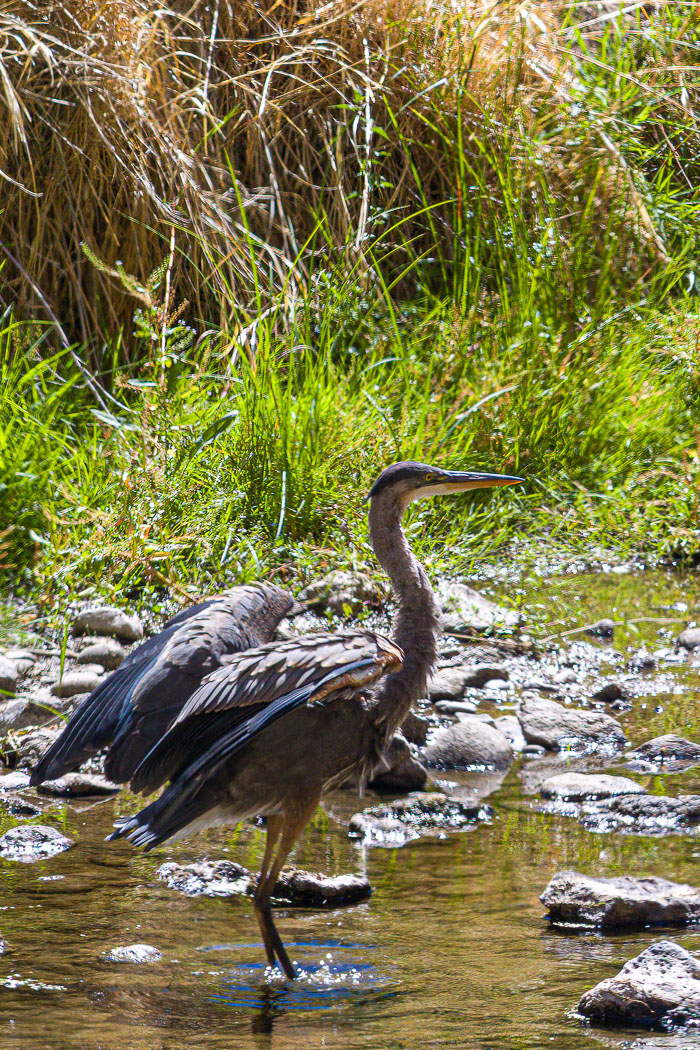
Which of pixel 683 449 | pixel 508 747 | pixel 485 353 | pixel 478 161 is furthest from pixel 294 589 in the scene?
pixel 478 161

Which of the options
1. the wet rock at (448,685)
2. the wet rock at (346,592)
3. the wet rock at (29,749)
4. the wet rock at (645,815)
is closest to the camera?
the wet rock at (645,815)

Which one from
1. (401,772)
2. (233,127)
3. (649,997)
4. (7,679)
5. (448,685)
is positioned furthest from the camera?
(233,127)

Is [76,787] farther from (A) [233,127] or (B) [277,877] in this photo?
(A) [233,127]

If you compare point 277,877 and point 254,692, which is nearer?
point 254,692

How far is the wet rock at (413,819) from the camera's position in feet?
12.6

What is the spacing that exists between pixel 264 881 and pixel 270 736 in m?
0.37

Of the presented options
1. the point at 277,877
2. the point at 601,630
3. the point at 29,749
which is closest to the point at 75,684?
the point at 29,749

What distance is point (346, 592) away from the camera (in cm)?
538

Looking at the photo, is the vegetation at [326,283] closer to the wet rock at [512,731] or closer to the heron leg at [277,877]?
the wet rock at [512,731]

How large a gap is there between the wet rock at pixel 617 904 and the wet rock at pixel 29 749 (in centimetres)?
191

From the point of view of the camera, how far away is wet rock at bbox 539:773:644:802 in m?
4.08

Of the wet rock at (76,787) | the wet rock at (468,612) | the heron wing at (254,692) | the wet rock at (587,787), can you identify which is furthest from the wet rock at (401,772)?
the wet rock at (468,612)

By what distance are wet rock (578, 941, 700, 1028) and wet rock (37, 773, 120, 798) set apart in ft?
6.70

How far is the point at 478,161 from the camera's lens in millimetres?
7496
